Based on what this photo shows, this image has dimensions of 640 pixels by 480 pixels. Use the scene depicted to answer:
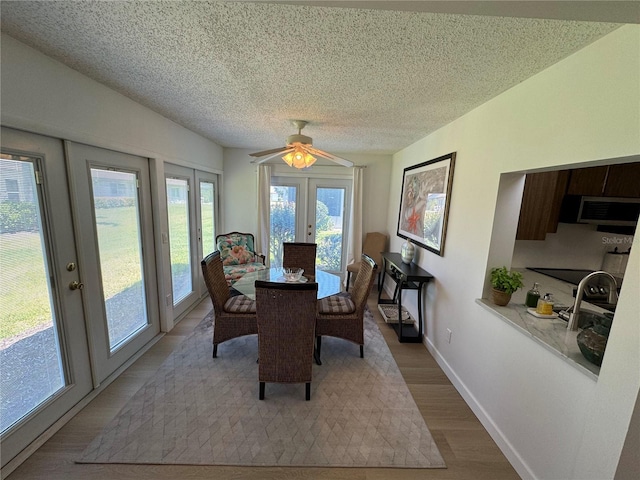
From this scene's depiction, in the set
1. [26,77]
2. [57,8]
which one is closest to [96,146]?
[26,77]

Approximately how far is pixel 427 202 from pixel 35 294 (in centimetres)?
345

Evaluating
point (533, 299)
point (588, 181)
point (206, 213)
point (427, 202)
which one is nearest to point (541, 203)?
point (588, 181)

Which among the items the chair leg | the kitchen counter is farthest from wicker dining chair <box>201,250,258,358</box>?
the kitchen counter

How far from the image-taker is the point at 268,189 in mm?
4320

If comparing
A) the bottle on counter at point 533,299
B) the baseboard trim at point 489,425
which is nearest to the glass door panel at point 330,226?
the baseboard trim at point 489,425

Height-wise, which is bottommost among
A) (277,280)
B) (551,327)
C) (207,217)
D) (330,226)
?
(277,280)

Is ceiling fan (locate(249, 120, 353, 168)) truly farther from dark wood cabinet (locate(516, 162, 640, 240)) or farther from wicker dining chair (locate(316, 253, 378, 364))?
dark wood cabinet (locate(516, 162, 640, 240))

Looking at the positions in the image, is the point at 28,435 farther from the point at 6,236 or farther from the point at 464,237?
the point at 464,237

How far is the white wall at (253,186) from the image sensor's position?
4.39m

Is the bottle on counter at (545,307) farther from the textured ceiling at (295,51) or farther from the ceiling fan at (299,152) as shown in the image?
the ceiling fan at (299,152)

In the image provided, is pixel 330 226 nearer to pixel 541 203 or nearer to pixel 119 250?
pixel 541 203

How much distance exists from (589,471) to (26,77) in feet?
11.2

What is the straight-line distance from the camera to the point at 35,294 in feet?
5.11

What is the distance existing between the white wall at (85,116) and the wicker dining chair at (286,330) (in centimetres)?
159
